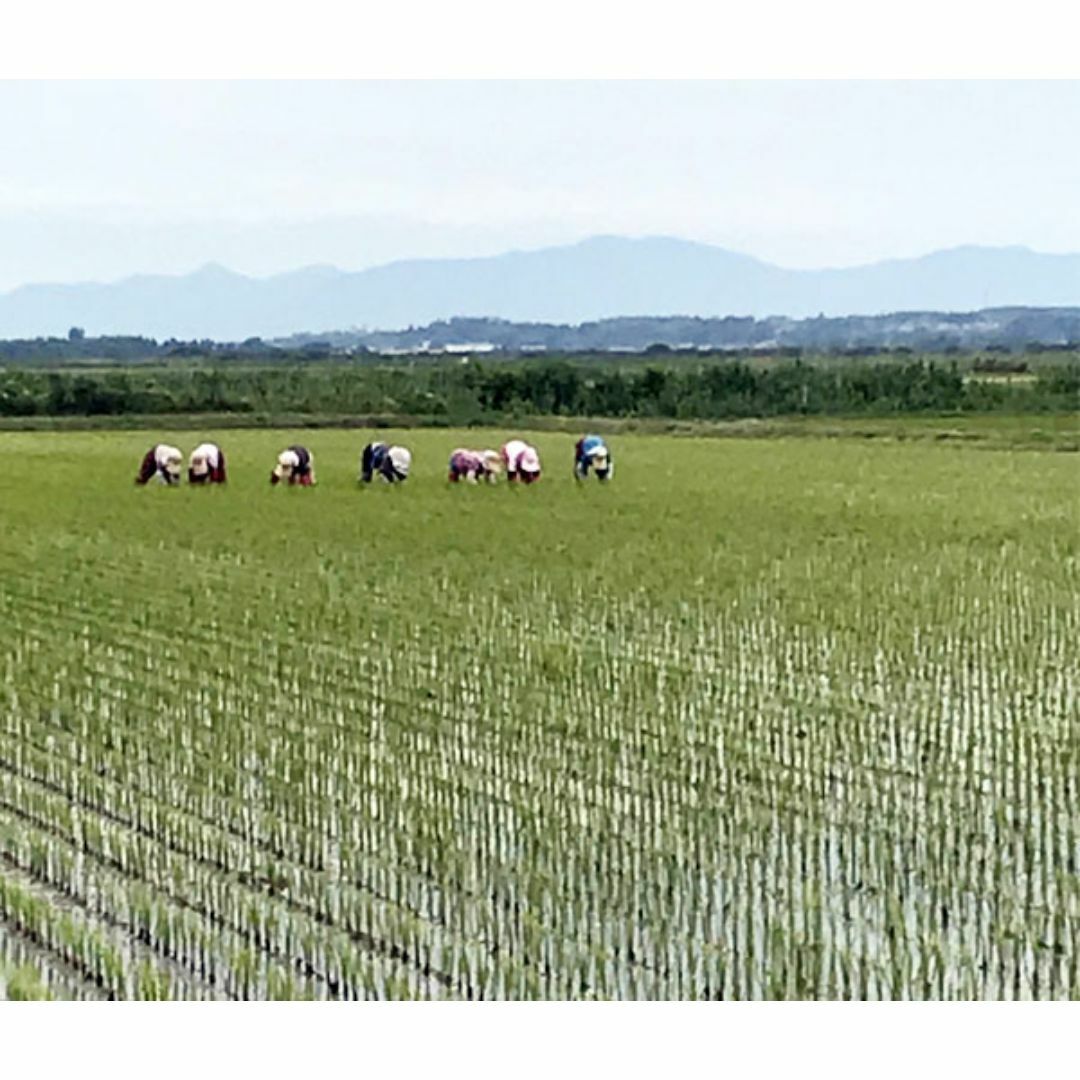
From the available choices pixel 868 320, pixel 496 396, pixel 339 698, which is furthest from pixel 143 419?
pixel 339 698

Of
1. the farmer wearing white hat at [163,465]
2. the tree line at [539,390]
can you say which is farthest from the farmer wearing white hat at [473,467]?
the tree line at [539,390]

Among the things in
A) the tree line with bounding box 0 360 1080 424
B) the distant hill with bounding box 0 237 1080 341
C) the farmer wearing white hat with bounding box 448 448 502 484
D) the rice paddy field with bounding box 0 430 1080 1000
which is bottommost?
the rice paddy field with bounding box 0 430 1080 1000

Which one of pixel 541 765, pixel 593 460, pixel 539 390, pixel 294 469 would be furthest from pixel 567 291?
pixel 541 765

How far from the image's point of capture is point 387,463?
12023 millimetres

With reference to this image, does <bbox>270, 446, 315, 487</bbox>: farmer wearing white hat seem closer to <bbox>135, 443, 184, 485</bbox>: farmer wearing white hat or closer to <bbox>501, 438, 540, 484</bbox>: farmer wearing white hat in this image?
<bbox>135, 443, 184, 485</bbox>: farmer wearing white hat

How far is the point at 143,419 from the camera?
46.6ft

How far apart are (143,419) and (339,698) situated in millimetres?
9268

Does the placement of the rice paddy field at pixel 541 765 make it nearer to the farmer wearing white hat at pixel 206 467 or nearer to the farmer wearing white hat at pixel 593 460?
the farmer wearing white hat at pixel 206 467

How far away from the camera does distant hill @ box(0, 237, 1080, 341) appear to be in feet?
34.3

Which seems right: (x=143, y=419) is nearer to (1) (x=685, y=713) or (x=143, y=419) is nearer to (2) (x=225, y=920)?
(1) (x=685, y=713)

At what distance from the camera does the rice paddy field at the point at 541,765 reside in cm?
330

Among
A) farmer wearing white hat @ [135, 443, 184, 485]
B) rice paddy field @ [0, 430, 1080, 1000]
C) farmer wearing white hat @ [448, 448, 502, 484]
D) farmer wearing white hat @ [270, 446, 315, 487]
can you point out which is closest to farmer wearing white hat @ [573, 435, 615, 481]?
farmer wearing white hat @ [448, 448, 502, 484]

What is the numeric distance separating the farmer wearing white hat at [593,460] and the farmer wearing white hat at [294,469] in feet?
5.89

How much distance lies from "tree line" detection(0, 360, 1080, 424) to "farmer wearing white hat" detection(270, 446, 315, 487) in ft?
6.45
